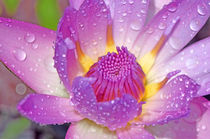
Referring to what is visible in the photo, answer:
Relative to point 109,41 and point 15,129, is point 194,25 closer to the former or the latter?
point 109,41

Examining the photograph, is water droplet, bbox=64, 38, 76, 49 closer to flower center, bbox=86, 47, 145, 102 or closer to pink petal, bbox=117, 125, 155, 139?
flower center, bbox=86, 47, 145, 102

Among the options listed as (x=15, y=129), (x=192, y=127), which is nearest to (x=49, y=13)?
(x=15, y=129)

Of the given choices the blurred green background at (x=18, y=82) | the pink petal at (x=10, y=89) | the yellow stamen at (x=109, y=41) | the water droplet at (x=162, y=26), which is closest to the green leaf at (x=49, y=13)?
the blurred green background at (x=18, y=82)

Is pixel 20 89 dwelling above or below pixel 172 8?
below

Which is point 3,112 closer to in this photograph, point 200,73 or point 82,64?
point 82,64

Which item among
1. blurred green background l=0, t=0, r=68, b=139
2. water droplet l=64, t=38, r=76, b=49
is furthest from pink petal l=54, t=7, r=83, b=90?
blurred green background l=0, t=0, r=68, b=139

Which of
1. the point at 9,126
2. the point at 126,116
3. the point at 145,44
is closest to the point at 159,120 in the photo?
the point at 126,116
